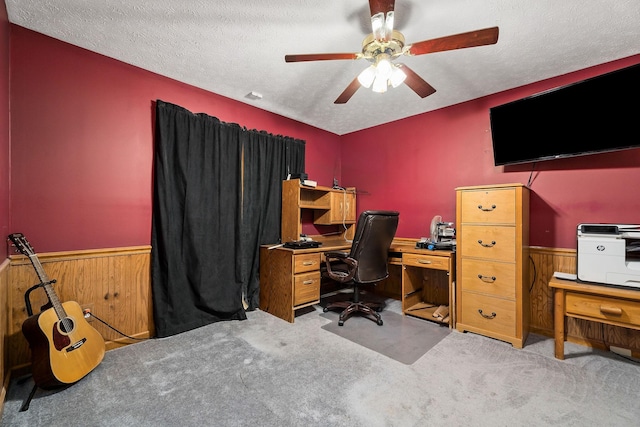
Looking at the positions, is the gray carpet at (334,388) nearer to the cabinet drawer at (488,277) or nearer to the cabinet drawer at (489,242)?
the cabinet drawer at (488,277)

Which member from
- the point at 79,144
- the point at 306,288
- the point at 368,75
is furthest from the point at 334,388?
the point at 79,144

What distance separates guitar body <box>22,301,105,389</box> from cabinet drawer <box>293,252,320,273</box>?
1718 millimetres

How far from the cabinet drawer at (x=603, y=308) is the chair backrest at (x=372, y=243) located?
1496 millimetres

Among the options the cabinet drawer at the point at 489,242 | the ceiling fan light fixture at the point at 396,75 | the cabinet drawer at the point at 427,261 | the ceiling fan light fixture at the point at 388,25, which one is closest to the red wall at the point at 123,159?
the cabinet drawer at the point at 489,242

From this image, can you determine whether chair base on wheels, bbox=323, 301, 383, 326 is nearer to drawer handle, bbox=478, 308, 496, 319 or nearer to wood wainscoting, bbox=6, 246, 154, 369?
drawer handle, bbox=478, 308, 496, 319

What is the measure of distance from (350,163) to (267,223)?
1802 mm

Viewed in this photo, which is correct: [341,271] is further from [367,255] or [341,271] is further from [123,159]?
[123,159]

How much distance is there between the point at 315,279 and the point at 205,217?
4.45ft

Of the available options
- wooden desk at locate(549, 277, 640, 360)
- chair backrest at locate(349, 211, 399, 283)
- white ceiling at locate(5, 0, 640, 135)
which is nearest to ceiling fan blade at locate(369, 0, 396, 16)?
white ceiling at locate(5, 0, 640, 135)

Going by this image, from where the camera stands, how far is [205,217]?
2879 mm

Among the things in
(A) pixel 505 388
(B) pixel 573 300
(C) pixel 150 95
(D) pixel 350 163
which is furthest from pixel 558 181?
(C) pixel 150 95

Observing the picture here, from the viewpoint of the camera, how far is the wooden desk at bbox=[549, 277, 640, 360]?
1929mm

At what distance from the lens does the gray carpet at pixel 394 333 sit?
232 cm

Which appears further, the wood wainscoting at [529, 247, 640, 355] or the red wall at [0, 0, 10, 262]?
the wood wainscoting at [529, 247, 640, 355]
